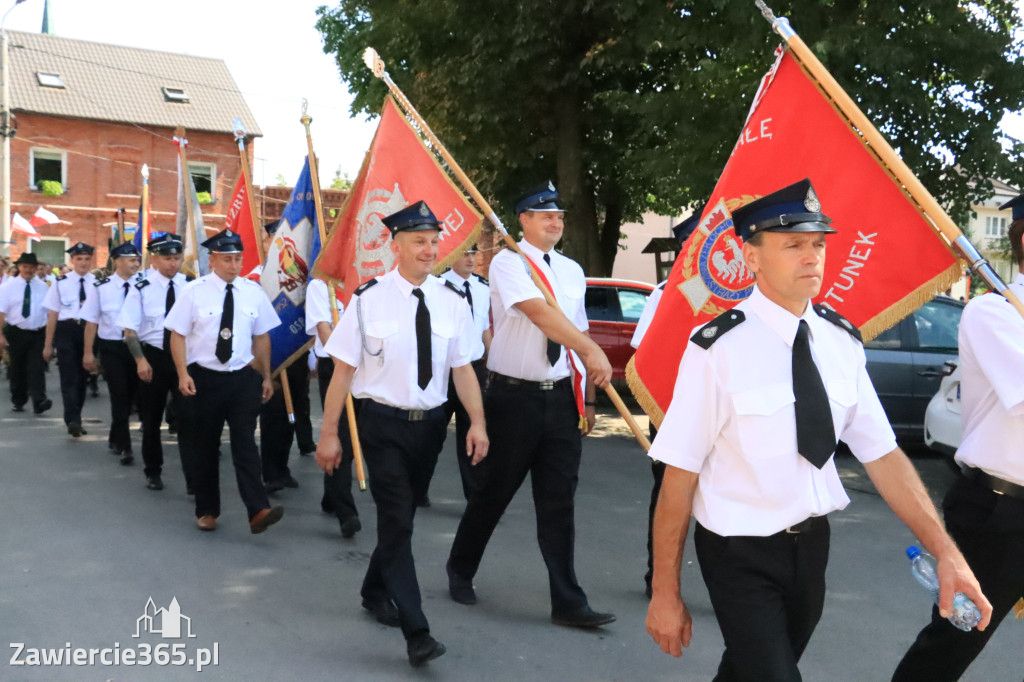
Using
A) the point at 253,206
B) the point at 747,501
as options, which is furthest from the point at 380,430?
the point at 253,206

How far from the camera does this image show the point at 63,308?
12398mm

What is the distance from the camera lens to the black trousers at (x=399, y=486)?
4762 mm

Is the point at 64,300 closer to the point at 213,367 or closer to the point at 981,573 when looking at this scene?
the point at 213,367

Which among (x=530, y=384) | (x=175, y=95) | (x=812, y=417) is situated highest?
(x=175, y=95)

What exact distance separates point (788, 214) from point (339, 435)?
5.24 meters

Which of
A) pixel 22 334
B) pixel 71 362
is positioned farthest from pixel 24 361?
pixel 71 362

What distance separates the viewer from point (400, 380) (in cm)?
508

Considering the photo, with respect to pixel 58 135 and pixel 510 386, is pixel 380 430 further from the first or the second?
pixel 58 135

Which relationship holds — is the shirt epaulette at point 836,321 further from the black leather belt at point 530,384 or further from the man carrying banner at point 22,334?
the man carrying banner at point 22,334

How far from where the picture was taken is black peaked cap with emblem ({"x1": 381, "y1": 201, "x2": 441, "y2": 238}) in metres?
5.21

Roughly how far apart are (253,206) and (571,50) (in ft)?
28.0

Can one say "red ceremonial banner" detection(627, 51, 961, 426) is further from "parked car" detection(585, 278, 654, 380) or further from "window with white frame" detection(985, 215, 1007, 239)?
"window with white frame" detection(985, 215, 1007, 239)

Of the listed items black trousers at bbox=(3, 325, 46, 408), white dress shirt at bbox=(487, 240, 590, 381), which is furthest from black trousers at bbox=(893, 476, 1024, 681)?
black trousers at bbox=(3, 325, 46, 408)

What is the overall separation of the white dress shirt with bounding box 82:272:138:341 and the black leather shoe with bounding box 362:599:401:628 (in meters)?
6.13
